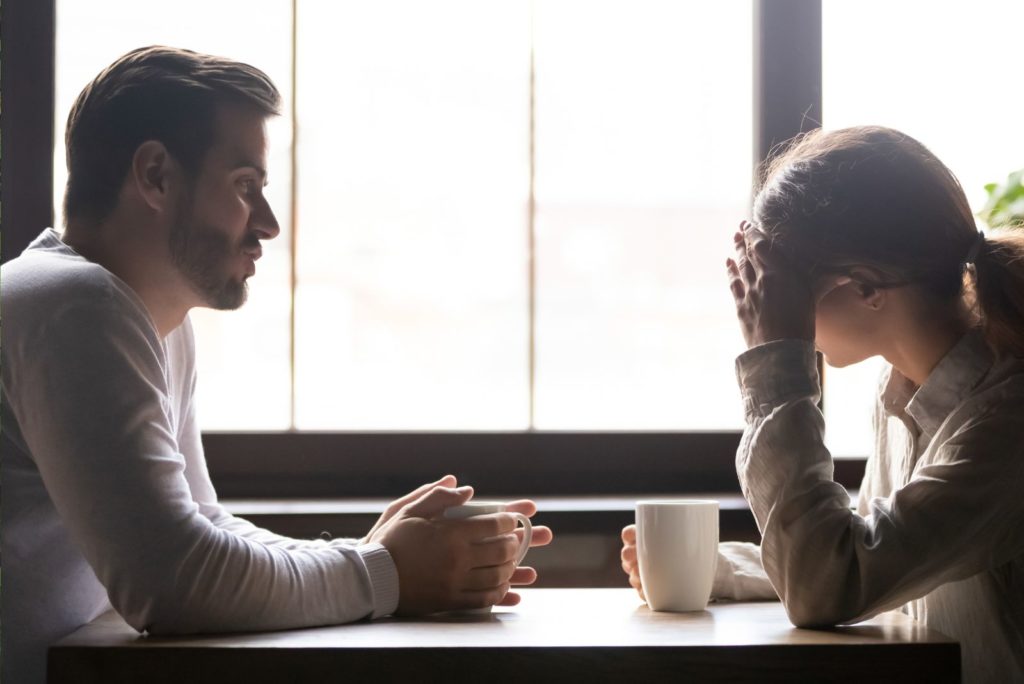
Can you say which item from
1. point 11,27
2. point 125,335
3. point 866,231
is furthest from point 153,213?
point 11,27

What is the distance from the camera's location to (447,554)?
1148mm

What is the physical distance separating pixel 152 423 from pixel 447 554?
0.33 metres

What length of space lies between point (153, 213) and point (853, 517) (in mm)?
841

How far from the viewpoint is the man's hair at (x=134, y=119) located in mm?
1261

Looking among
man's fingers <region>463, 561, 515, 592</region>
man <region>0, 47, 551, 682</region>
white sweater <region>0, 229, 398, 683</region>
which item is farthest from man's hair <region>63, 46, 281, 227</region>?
man's fingers <region>463, 561, 515, 592</region>

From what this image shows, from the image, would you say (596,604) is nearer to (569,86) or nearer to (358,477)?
(358,477)

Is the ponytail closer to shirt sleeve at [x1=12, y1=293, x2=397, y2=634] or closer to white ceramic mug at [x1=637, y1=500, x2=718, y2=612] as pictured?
white ceramic mug at [x1=637, y1=500, x2=718, y2=612]

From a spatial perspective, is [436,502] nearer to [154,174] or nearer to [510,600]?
[510,600]

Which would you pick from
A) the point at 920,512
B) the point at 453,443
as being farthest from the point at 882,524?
the point at 453,443

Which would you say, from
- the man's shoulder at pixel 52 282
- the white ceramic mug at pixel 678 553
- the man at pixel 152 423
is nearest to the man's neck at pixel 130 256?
the man at pixel 152 423

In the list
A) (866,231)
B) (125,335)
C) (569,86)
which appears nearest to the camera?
(125,335)

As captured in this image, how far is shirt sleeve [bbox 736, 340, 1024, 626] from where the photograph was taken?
1056mm

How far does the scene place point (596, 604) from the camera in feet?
4.06

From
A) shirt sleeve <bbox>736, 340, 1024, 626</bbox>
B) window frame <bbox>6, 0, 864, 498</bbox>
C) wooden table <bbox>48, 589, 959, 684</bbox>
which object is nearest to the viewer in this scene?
wooden table <bbox>48, 589, 959, 684</bbox>
